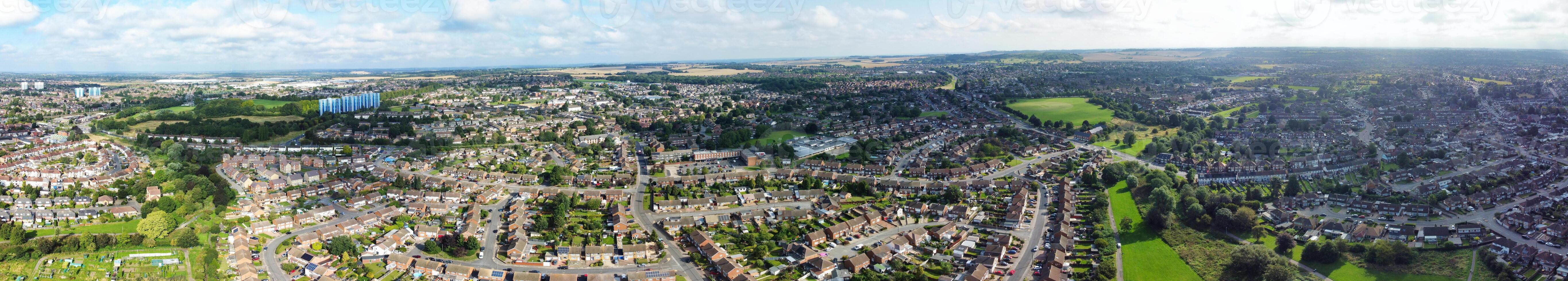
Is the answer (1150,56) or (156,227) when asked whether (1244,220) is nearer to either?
(156,227)

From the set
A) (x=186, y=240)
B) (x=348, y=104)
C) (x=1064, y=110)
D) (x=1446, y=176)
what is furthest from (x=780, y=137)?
(x=348, y=104)

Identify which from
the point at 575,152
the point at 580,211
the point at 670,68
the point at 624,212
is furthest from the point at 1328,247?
the point at 670,68

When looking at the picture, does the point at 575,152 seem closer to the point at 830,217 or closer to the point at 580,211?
the point at 580,211

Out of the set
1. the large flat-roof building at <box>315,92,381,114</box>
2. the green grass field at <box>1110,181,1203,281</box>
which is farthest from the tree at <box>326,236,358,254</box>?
the large flat-roof building at <box>315,92,381,114</box>

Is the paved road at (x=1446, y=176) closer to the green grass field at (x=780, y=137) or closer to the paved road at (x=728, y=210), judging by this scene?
the paved road at (x=728, y=210)

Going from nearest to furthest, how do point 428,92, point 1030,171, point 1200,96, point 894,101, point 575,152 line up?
point 1030,171
point 575,152
point 1200,96
point 894,101
point 428,92

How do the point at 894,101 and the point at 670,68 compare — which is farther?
the point at 670,68
